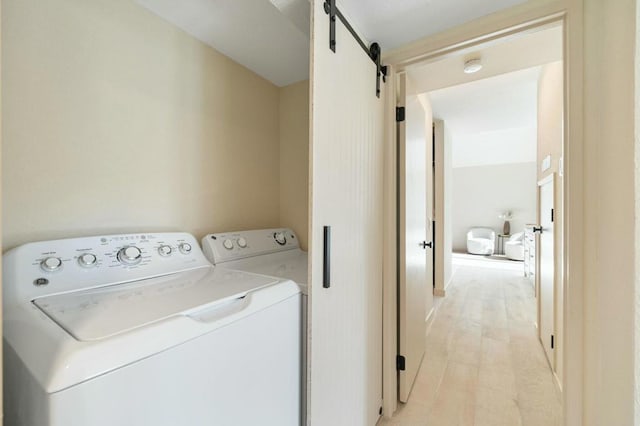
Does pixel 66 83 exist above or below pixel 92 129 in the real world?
above

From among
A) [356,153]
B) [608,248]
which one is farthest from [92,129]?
[608,248]

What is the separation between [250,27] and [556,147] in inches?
85.2

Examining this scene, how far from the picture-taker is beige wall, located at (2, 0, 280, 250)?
37.9 inches

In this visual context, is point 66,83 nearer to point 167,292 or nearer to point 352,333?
point 167,292

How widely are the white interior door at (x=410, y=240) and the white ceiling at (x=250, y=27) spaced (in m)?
0.69

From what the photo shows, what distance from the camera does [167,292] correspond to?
3.00ft

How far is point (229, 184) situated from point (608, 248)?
1751 mm

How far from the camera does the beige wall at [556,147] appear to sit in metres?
1.76

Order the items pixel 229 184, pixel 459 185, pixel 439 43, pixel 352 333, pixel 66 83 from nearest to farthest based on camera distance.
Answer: pixel 66 83, pixel 352 333, pixel 439 43, pixel 229 184, pixel 459 185

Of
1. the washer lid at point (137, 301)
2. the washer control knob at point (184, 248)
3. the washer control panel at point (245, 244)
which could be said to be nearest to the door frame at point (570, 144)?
the washer lid at point (137, 301)

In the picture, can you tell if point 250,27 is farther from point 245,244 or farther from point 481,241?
point 481,241

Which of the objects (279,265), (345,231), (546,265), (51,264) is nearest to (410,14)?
(345,231)

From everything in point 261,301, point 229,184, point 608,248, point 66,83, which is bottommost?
point 261,301

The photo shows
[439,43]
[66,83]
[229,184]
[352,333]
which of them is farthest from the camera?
[229,184]
